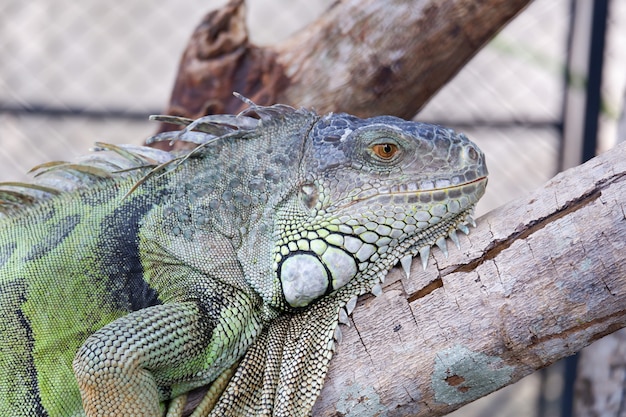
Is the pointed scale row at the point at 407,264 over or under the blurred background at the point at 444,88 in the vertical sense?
under

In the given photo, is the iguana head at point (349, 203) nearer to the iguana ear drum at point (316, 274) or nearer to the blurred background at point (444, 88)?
the iguana ear drum at point (316, 274)

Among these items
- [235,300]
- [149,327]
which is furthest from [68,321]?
[235,300]

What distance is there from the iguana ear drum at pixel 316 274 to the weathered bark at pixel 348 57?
219 centimetres

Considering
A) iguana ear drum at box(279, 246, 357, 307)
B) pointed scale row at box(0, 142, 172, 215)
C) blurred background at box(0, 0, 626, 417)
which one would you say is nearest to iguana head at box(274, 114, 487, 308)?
iguana ear drum at box(279, 246, 357, 307)

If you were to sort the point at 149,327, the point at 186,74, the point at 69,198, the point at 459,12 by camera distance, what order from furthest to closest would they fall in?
the point at 186,74
the point at 459,12
the point at 69,198
the point at 149,327

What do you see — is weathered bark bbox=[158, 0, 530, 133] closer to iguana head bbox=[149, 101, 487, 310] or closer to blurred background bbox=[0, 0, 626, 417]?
iguana head bbox=[149, 101, 487, 310]

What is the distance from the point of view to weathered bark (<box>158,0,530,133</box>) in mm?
5242

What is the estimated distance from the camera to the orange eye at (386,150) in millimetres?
3654

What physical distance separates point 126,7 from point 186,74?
5.72m

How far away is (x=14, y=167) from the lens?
10.2 metres

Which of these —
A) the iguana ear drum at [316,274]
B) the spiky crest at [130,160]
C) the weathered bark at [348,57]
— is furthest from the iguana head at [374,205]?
the weathered bark at [348,57]

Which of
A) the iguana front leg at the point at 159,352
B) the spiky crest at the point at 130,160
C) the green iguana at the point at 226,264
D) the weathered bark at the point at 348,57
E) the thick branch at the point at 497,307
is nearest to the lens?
the thick branch at the point at 497,307

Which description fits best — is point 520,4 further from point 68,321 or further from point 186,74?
point 68,321

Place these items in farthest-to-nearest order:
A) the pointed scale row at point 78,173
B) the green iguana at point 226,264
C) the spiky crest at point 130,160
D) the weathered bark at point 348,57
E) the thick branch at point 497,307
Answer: the weathered bark at point 348,57 → the pointed scale row at point 78,173 → the spiky crest at point 130,160 → the green iguana at point 226,264 → the thick branch at point 497,307
